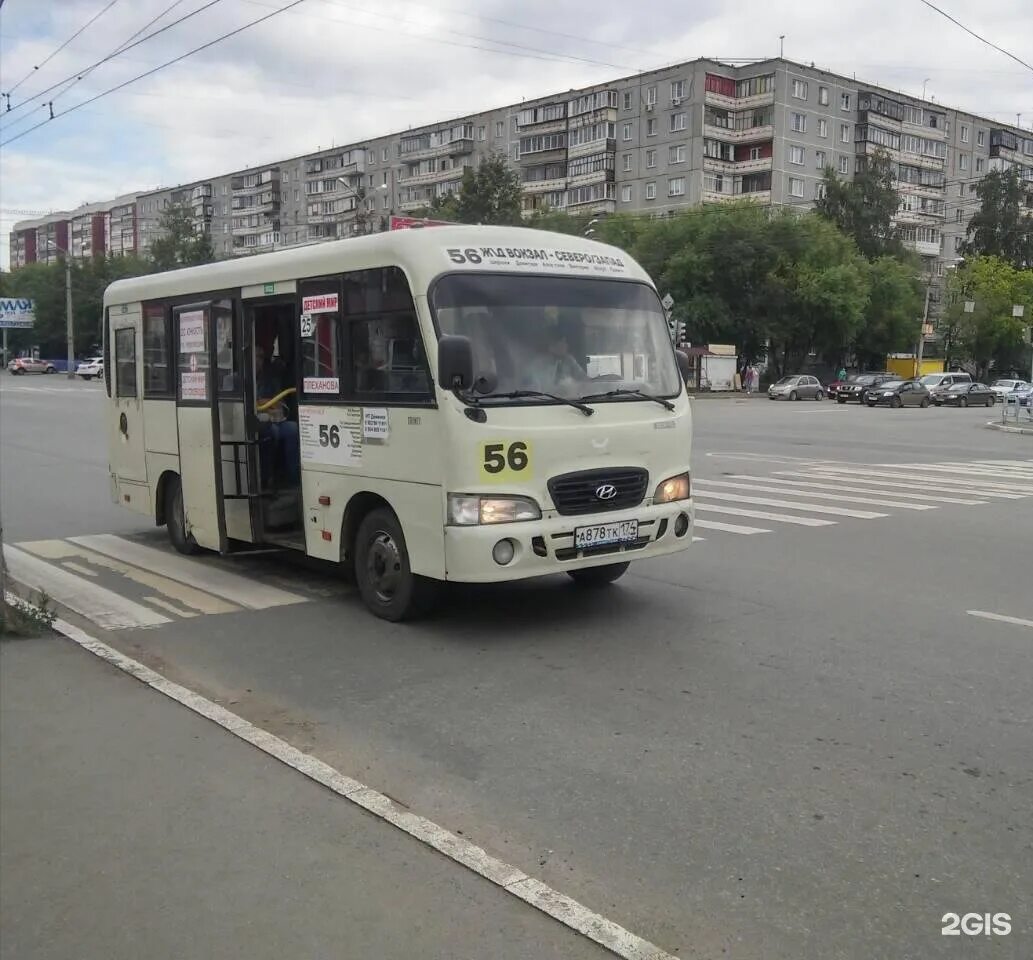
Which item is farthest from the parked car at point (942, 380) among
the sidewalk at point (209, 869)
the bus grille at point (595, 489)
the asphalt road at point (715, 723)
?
the sidewalk at point (209, 869)

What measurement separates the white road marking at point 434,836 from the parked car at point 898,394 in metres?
48.3

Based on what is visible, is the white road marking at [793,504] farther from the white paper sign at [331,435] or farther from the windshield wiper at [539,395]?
the white paper sign at [331,435]

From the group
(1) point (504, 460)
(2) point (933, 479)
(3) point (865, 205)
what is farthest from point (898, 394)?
(1) point (504, 460)

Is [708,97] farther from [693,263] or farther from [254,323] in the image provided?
[254,323]

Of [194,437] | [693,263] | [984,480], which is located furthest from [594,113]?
[194,437]

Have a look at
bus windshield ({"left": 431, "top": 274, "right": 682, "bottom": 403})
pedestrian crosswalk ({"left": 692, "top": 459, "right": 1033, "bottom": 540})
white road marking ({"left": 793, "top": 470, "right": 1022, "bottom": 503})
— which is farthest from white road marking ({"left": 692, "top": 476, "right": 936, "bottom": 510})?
bus windshield ({"left": 431, "top": 274, "right": 682, "bottom": 403})

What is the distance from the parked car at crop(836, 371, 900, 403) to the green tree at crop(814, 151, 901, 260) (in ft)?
70.9

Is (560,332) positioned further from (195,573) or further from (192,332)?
(195,573)

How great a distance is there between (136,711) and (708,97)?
243 feet

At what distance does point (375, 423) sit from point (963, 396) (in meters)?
52.2

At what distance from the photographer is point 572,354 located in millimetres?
7098

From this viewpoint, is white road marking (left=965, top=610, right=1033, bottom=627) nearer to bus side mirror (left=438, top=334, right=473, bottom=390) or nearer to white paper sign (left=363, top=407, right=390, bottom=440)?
bus side mirror (left=438, top=334, right=473, bottom=390)

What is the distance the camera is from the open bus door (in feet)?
28.8

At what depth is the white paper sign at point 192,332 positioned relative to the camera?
8961mm
